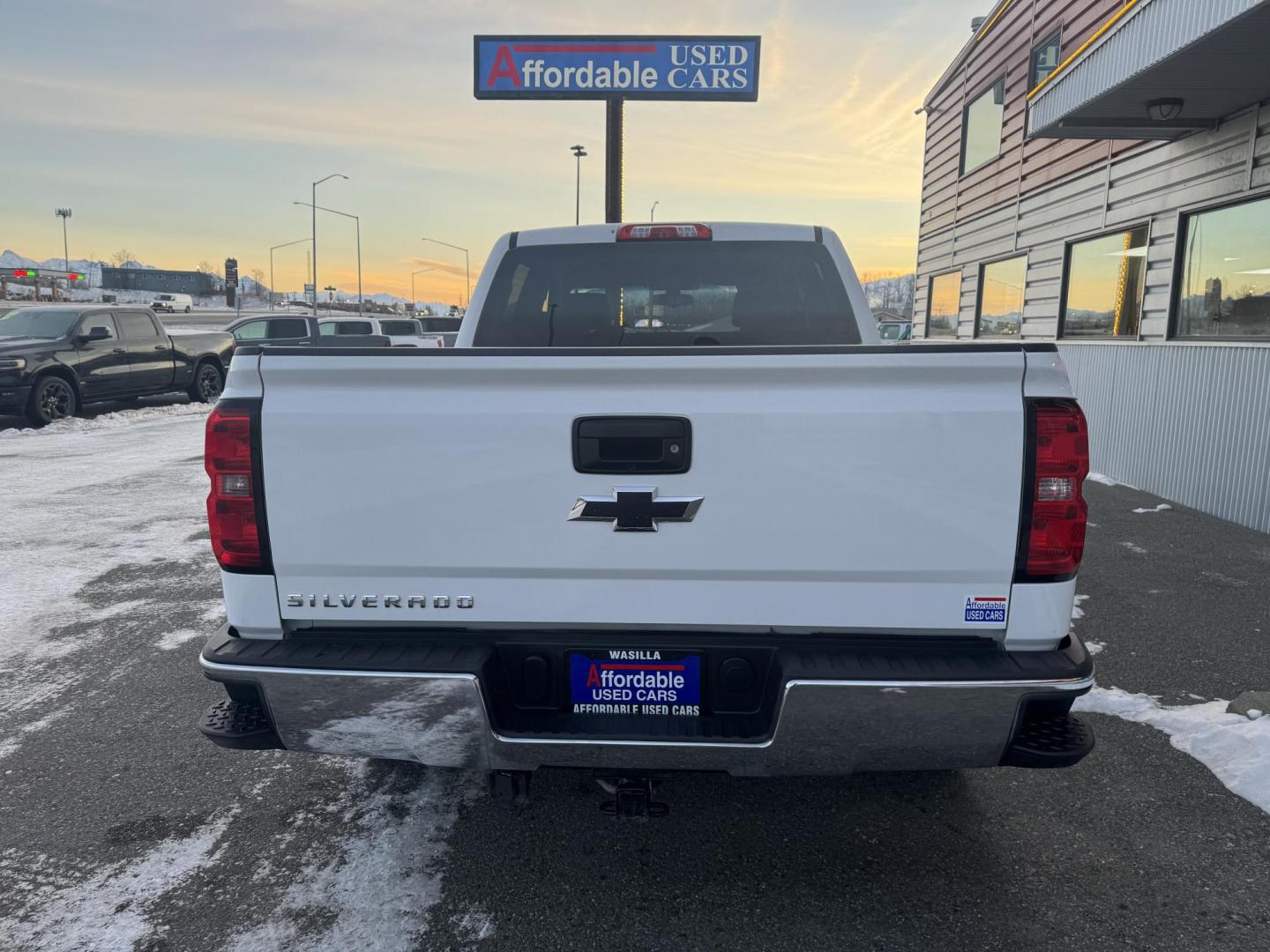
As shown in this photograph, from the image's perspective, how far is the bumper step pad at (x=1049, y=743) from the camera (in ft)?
7.34

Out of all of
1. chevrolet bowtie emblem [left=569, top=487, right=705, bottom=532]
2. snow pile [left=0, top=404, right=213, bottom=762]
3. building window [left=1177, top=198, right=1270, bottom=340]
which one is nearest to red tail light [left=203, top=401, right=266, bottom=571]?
chevrolet bowtie emblem [left=569, top=487, right=705, bottom=532]

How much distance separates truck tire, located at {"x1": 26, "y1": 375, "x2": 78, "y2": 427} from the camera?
44.2ft

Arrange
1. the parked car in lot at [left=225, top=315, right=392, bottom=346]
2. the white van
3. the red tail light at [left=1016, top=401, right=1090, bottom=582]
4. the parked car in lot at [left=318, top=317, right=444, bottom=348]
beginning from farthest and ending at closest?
the white van
the parked car in lot at [left=318, top=317, right=444, bottom=348]
the parked car in lot at [left=225, top=315, right=392, bottom=346]
the red tail light at [left=1016, top=401, right=1090, bottom=582]

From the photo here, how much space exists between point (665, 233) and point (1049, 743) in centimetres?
251

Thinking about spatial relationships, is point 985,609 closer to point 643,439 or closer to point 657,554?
point 657,554

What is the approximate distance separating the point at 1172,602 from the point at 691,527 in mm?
4732

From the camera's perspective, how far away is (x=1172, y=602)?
18.0 ft

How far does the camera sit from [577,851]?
9.15ft

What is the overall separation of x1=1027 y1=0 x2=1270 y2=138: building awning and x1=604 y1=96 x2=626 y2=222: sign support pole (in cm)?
479

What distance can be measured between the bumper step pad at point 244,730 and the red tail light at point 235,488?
450 mm

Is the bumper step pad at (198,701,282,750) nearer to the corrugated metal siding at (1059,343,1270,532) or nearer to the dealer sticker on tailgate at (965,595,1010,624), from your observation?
the dealer sticker on tailgate at (965,595,1010,624)

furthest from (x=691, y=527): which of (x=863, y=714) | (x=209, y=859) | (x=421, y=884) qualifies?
(x=209, y=859)

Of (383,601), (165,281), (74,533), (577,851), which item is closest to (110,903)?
(383,601)

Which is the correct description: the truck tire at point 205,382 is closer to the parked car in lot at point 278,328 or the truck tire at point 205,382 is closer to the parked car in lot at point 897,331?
the parked car in lot at point 278,328
